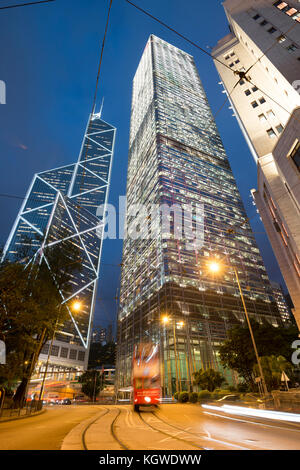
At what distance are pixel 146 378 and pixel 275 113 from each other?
3750 centimetres

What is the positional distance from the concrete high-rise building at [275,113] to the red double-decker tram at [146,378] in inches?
745

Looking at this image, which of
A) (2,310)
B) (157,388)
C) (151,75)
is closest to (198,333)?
(157,388)

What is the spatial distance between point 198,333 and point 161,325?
7.27 m

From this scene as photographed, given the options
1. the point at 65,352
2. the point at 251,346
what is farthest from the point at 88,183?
the point at 251,346

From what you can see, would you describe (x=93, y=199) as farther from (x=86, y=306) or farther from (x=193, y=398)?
(x=193, y=398)

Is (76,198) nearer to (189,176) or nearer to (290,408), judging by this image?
(189,176)

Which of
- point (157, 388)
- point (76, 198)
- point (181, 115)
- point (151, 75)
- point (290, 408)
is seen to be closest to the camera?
point (290, 408)

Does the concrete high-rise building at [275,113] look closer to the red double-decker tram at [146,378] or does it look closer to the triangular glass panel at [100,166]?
the red double-decker tram at [146,378]

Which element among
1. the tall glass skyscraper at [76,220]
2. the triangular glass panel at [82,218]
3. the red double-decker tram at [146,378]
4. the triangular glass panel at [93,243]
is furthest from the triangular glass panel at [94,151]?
the red double-decker tram at [146,378]

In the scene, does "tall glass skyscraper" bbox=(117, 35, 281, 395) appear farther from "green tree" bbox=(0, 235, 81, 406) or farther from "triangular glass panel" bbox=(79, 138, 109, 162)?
"triangular glass panel" bbox=(79, 138, 109, 162)

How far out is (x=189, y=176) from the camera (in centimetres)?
6625

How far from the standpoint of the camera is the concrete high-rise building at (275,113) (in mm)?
24328

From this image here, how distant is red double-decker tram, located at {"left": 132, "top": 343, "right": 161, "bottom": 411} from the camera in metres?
14.9
